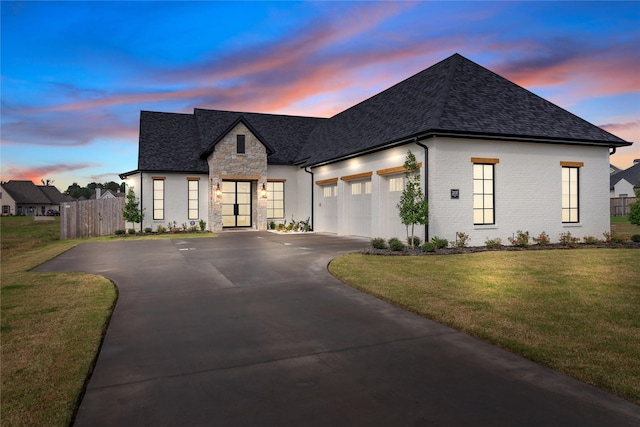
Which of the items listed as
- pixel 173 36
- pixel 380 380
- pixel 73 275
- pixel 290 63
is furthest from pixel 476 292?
pixel 290 63

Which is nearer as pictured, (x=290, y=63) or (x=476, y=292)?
(x=476, y=292)

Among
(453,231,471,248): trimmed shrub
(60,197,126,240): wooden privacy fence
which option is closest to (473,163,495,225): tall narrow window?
(453,231,471,248): trimmed shrub

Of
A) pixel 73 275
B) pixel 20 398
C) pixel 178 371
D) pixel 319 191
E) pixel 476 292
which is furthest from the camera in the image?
pixel 319 191

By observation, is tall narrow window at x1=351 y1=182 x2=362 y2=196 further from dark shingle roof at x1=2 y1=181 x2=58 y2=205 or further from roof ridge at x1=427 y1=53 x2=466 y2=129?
dark shingle roof at x1=2 y1=181 x2=58 y2=205

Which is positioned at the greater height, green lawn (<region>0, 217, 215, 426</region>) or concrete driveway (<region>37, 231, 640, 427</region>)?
green lawn (<region>0, 217, 215, 426</region>)

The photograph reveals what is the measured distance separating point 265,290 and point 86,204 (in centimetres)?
2022

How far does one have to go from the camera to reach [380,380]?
410cm

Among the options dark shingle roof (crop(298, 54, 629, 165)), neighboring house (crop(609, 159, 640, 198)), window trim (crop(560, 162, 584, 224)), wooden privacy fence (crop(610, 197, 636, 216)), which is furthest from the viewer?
neighboring house (crop(609, 159, 640, 198))

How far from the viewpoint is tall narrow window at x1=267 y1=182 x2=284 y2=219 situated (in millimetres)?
28531

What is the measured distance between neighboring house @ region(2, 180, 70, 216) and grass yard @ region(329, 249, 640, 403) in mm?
97603

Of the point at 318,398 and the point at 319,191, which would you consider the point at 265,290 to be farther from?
the point at 319,191

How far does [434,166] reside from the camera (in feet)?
49.9

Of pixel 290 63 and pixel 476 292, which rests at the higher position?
pixel 290 63

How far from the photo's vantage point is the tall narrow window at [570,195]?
17297 mm
